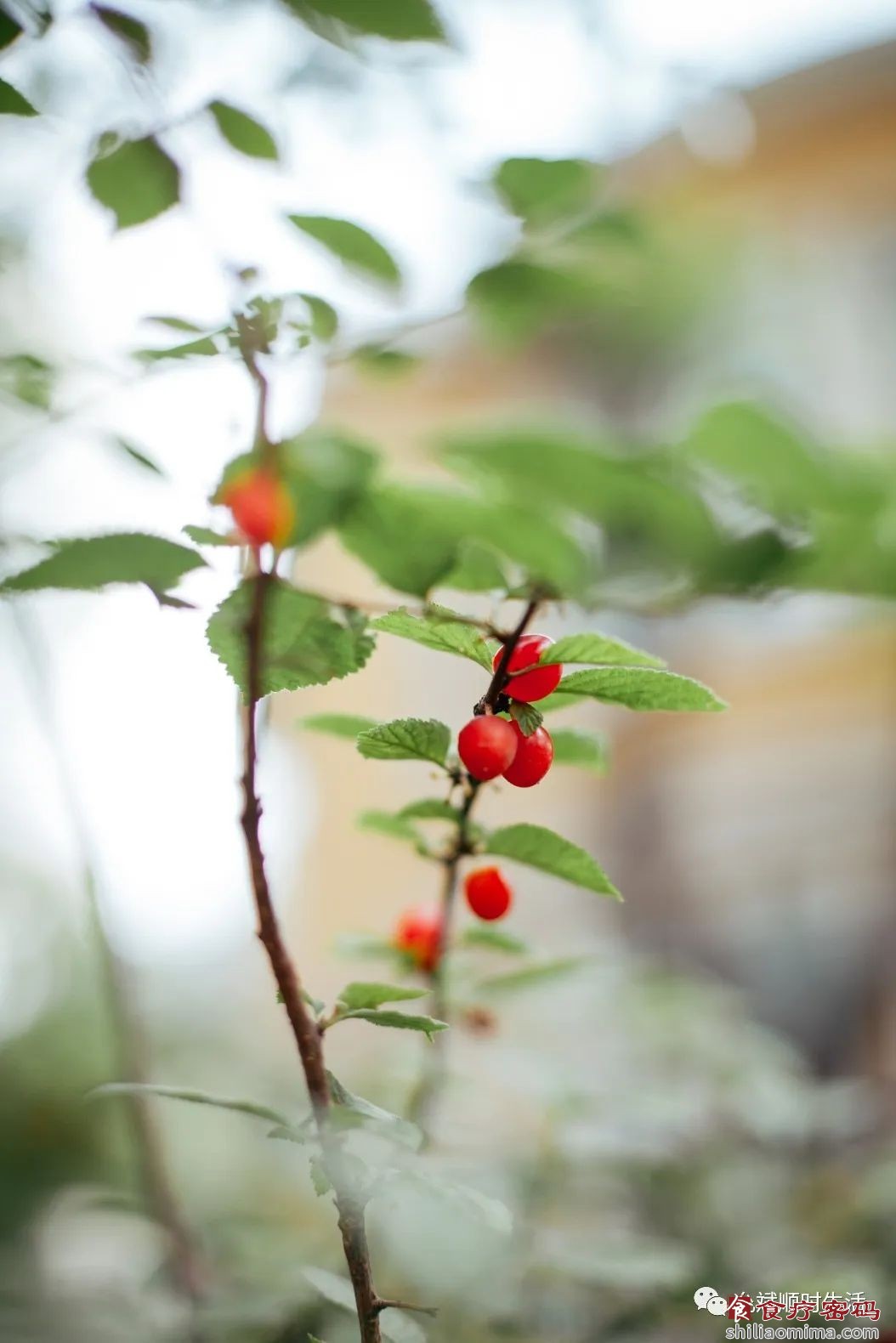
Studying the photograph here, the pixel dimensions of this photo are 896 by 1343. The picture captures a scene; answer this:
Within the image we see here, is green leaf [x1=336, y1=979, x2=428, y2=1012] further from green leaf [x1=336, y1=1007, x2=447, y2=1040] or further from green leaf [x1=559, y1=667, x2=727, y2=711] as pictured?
green leaf [x1=559, y1=667, x2=727, y2=711]

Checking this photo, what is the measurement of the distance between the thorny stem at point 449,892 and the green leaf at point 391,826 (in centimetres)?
3

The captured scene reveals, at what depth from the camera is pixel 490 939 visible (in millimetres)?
675

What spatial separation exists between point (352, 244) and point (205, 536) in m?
0.19

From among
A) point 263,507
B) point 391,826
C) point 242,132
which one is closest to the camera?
point 263,507

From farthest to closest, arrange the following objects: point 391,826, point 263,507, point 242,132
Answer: point 391,826, point 242,132, point 263,507

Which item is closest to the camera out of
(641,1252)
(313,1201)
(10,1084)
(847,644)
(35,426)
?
(35,426)

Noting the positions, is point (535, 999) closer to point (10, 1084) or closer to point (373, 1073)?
point (373, 1073)

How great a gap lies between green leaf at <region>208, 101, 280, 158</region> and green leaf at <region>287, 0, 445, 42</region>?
0.26 feet

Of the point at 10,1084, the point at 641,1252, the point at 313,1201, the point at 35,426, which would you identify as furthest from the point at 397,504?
the point at 10,1084

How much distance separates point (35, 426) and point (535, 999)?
3.17 feet

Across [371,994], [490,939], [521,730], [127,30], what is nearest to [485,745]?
[521,730]

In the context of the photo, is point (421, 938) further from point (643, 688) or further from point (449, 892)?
point (643, 688)

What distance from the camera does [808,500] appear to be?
1.50 ft

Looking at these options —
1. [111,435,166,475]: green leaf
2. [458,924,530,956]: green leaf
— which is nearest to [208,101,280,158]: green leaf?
[111,435,166,475]: green leaf
